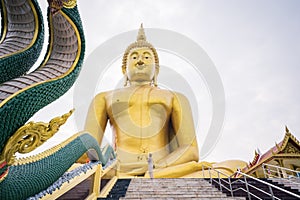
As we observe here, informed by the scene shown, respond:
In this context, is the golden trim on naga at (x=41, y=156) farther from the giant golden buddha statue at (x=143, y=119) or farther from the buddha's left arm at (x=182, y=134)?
the giant golden buddha statue at (x=143, y=119)

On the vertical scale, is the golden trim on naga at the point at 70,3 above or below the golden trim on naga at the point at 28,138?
above

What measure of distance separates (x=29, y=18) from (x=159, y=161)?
549 centimetres

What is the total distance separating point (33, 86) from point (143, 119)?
6379mm

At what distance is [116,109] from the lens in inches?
341

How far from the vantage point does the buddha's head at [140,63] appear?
927 centimetres

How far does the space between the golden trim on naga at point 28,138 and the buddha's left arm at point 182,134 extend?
16.9 ft

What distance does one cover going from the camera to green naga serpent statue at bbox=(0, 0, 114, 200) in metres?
1.85

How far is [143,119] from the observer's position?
841cm

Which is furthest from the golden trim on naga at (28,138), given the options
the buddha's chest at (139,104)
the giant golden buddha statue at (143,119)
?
the buddha's chest at (139,104)

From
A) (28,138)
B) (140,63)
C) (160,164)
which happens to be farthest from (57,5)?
(140,63)

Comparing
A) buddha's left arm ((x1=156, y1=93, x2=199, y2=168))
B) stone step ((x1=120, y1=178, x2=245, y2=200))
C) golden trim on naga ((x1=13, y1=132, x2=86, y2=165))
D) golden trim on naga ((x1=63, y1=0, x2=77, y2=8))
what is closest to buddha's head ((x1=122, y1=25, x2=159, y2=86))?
buddha's left arm ((x1=156, y1=93, x2=199, y2=168))

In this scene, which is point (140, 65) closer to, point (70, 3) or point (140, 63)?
point (140, 63)

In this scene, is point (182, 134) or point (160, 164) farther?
point (182, 134)

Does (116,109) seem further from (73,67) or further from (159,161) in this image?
(73,67)
